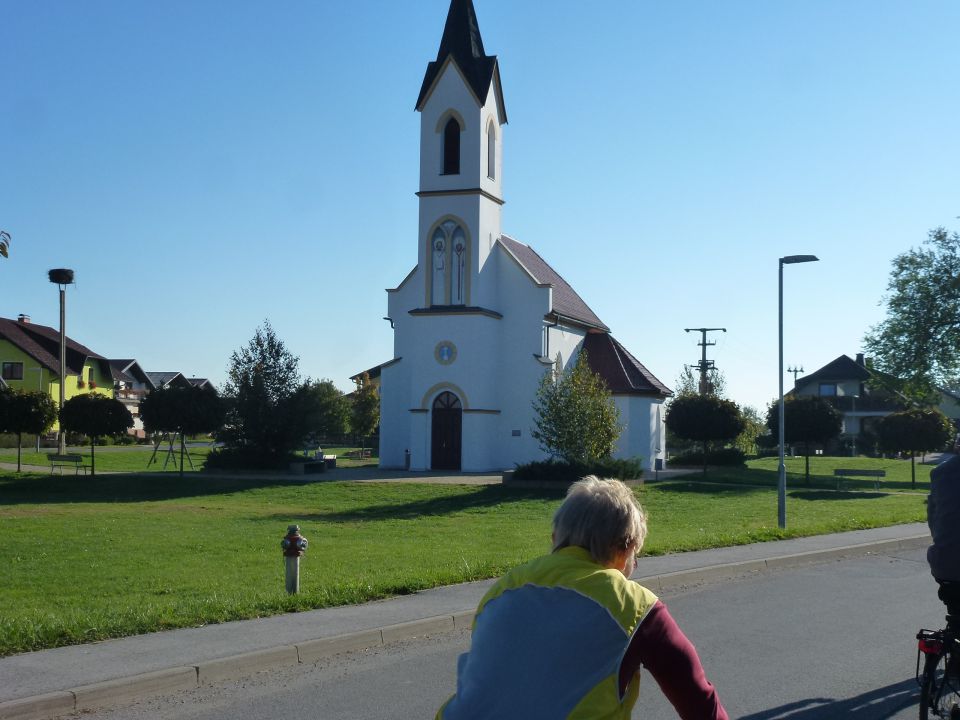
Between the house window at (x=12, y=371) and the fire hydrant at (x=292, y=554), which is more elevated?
the house window at (x=12, y=371)

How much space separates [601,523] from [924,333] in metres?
47.7

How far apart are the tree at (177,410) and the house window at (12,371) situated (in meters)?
43.2

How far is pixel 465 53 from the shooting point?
41.5 metres

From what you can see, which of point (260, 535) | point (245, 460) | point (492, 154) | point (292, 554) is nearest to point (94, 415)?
point (245, 460)

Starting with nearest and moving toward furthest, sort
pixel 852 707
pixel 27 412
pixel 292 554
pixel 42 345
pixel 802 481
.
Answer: pixel 852 707 < pixel 292 554 < pixel 27 412 < pixel 802 481 < pixel 42 345

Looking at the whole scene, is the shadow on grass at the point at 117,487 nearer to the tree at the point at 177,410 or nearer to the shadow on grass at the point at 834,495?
the tree at the point at 177,410

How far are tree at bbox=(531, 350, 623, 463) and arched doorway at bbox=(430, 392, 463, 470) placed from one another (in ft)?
25.8

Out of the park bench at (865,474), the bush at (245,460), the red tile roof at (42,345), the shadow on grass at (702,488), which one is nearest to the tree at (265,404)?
the bush at (245,460)

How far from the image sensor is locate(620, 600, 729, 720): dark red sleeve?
9.70 feet

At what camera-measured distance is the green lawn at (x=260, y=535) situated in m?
10.7

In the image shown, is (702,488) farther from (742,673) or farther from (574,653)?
(574,653)

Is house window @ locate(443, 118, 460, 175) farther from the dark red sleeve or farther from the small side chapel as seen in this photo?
the dark red sleeve

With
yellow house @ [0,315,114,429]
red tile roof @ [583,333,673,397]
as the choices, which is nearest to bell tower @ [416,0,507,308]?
red tile roof @ [583,333,673,397]

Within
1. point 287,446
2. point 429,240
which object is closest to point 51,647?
point 287,446
